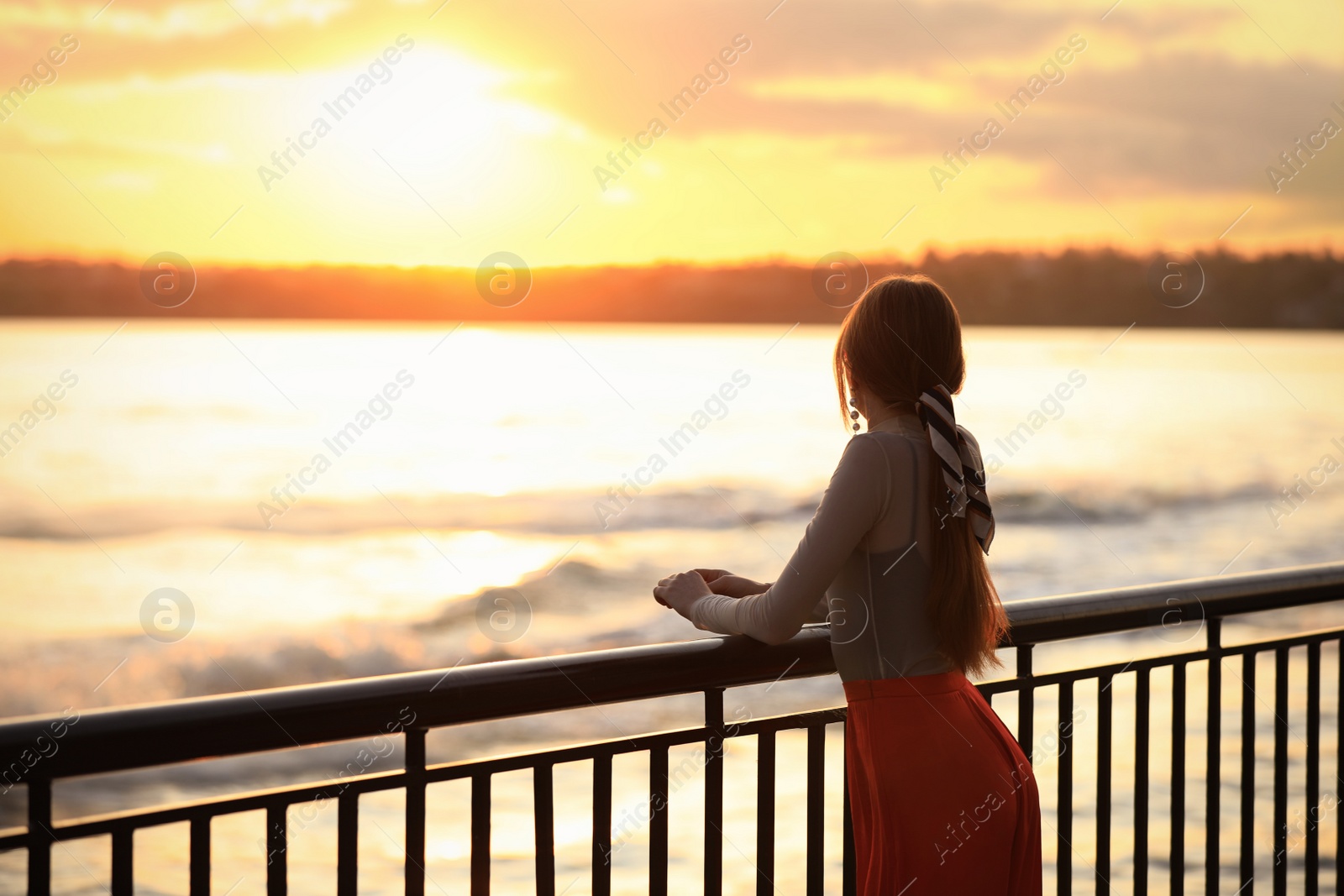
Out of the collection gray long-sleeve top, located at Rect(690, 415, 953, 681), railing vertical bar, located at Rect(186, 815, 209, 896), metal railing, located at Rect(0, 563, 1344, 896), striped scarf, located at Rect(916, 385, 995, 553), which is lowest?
railing vertical bar, located at Rect(186, 815, 209, 896)

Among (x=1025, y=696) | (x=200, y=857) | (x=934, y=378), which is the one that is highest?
(x=934, y=378)

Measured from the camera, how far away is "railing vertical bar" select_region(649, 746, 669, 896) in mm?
2002

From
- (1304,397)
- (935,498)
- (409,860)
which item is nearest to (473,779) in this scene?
(409,860)

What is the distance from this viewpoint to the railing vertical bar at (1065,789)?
2549 mm

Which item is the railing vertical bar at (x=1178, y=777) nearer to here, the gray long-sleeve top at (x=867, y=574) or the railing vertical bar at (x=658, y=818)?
the gray long-sleeve top at (x=867, y=574)

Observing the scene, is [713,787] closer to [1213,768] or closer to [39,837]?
[39,837]

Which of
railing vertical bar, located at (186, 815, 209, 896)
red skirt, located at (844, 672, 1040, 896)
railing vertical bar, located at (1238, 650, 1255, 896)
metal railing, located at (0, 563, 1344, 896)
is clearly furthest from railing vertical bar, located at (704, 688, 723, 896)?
railing vertical bar, located at (1238, 650, 1255, 896)

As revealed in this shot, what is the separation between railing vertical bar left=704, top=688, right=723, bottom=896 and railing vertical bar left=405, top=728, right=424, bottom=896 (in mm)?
543

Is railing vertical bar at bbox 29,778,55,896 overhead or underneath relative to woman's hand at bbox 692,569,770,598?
underneath

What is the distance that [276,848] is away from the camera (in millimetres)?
1629

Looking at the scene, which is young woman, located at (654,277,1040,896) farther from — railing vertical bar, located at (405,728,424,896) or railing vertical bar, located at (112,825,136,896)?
railing vertical bar, located at (112,825,136,896)

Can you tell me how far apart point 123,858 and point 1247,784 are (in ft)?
8.99

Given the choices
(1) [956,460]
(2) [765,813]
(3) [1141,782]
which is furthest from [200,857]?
(3) [1141,782]

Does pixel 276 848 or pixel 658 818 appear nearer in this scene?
pixel 276 848
